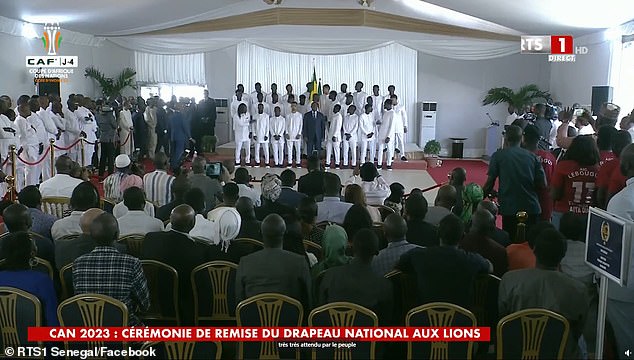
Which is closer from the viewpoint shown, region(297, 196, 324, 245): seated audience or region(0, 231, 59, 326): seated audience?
region(0, 231, 59, 326): seated audience

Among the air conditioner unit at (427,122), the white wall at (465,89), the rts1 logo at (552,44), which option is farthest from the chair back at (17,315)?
the white wall at (465,89)

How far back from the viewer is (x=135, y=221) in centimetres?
492

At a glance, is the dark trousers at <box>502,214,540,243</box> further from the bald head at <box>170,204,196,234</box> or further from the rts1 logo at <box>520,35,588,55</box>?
the rts1 logo at <box>520,35,588,55</box>

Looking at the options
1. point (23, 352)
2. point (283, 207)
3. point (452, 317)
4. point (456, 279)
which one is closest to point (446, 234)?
point (456, 279)

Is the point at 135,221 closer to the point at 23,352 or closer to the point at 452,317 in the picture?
the point at 23,352

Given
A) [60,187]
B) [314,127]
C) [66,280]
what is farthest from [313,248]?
[314,127]

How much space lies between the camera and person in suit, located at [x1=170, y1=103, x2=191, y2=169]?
12680 millimetres

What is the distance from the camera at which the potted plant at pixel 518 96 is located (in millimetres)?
15812

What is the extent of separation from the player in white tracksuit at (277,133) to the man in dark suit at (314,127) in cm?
50

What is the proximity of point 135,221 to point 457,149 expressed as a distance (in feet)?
41.4

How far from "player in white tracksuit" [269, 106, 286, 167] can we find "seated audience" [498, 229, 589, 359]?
34.2 ft

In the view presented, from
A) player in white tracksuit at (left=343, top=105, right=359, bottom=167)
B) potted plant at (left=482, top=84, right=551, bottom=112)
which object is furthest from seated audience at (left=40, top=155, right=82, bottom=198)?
potted plant at (left=482, top=84, right=551, bottom=112)

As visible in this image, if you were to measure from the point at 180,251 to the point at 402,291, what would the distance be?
1.50 meters

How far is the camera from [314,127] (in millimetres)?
13703
